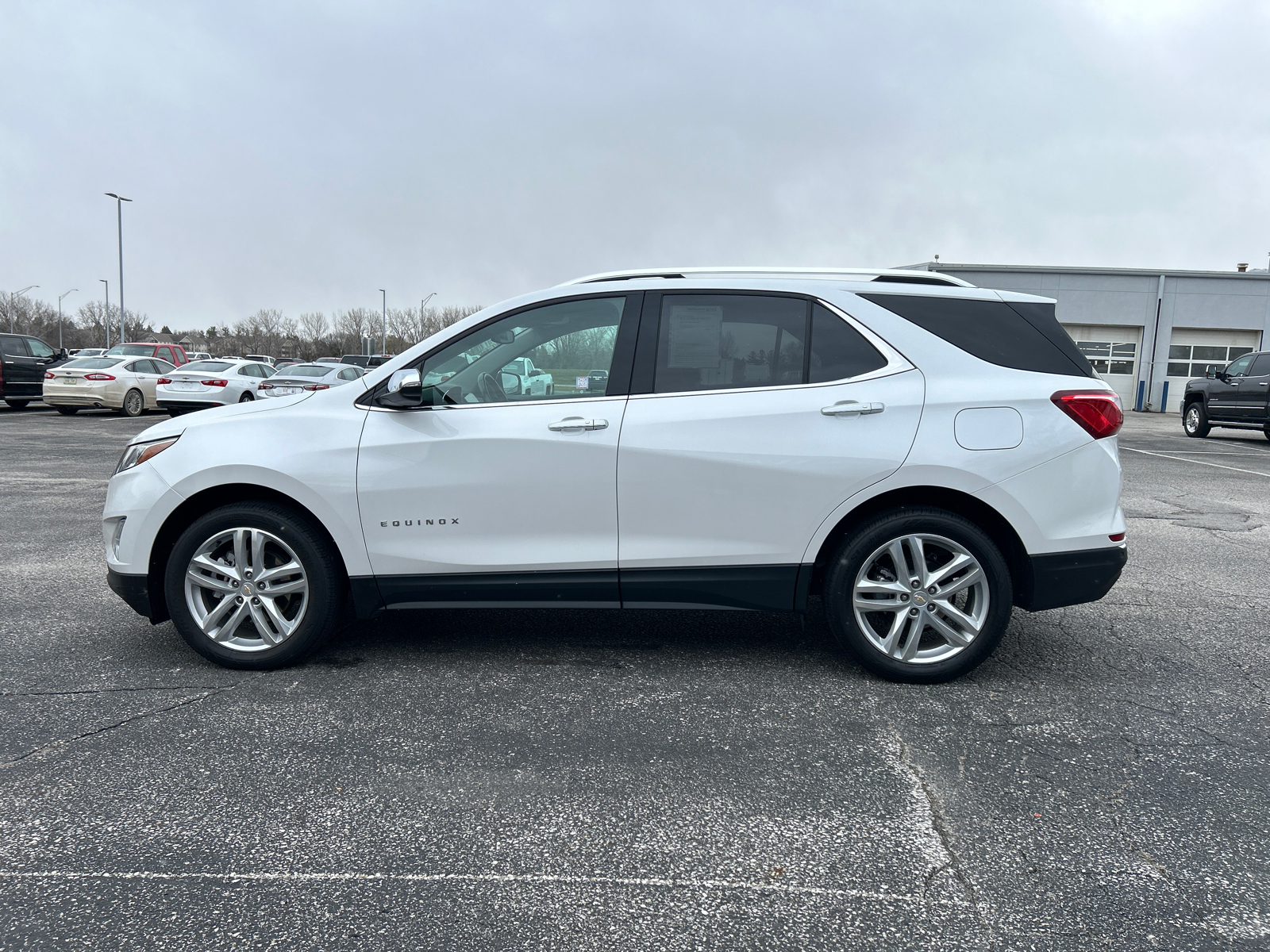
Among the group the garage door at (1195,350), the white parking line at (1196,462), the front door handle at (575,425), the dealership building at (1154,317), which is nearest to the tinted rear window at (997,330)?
the front door handle at (575,425)

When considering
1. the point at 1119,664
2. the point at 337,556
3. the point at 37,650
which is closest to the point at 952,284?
the point at 1119,664

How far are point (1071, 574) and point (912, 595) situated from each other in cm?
69

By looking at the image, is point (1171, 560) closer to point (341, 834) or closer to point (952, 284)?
point (952, 284)

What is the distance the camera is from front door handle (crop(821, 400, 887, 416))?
3779 millimetres

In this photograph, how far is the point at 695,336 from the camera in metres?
3.94

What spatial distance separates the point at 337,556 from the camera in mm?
3992

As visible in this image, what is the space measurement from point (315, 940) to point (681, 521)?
84.4 inches

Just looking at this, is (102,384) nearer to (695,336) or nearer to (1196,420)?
(695,336)

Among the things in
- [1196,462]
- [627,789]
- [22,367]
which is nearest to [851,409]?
[627,789]

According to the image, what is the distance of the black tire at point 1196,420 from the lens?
20.4 m

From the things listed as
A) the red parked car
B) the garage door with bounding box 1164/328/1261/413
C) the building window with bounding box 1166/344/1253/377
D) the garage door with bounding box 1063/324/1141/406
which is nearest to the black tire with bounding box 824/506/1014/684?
the red parked car

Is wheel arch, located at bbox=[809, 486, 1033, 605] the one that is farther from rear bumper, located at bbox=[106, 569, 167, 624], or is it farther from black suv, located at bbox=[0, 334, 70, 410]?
black suv, located at bbox=[0, 334, 70, 410]

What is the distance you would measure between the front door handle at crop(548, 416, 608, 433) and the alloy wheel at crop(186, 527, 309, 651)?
132 cm

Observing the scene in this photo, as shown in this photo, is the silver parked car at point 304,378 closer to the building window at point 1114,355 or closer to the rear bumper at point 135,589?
the rear bumper at point 135,589
